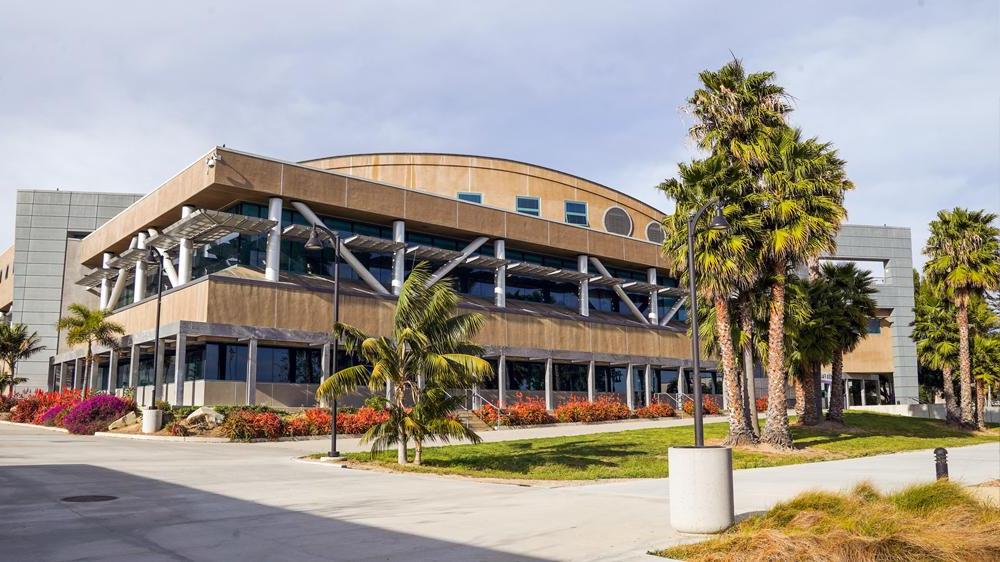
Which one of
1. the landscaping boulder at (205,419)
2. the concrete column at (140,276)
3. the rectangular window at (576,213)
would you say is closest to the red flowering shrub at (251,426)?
the landscaping boulder at (205,419)

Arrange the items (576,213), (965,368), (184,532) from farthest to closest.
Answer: (576,213) → (965,368) → (184,532)

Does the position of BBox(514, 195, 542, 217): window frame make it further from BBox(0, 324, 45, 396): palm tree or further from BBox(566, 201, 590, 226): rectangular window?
BBox(0, 324, 45, 396): palm tree

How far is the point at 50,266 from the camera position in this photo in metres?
59.0

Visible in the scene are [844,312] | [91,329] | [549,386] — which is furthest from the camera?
[549,386]

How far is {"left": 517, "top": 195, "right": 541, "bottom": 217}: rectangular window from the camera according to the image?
2164 inches

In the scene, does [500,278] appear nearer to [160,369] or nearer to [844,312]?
[844,312]

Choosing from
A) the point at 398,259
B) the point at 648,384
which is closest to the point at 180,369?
the point at 398,259

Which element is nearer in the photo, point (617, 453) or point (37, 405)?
point (617, 453)

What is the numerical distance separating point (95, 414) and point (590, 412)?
23180 millimetres

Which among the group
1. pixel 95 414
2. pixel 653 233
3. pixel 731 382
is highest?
pixel 653 233

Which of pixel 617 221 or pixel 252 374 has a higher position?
pixel 617 221

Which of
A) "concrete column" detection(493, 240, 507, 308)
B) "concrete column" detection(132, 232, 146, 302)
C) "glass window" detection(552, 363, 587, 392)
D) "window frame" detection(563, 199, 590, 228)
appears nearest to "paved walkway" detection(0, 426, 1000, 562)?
"concrete column" detection(132, 232, 146, 302)

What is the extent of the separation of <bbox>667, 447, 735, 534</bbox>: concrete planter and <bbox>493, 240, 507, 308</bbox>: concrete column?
35234mm

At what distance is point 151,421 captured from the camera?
28.8m
